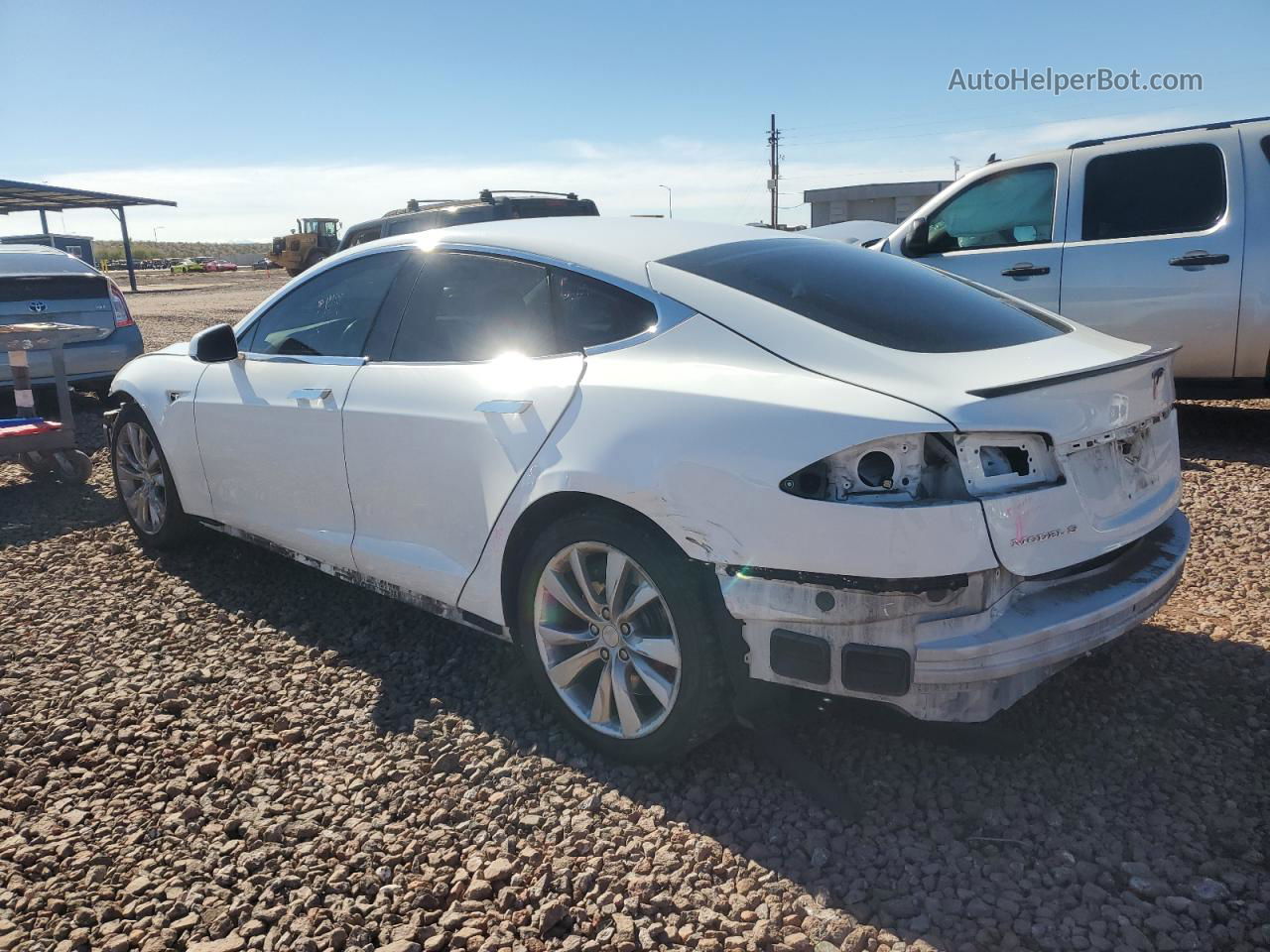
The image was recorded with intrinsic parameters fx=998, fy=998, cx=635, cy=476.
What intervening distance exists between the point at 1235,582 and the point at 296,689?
374 centimetres

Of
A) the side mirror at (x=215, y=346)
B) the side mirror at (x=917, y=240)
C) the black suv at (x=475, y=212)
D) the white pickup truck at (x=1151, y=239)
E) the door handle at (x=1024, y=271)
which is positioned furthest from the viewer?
the black suv at (x=475, y=212)

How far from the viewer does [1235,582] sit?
4.12 m

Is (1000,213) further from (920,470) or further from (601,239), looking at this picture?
(920,470)

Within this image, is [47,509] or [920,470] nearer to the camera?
[920,470]

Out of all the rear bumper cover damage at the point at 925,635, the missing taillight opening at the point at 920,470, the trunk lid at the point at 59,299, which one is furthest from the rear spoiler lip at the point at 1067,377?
the trunk lid at the point at 59,299

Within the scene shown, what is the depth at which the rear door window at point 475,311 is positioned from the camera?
318 cm

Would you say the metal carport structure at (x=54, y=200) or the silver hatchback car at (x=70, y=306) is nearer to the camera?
the silver hatchback car at (x=70, y=306)

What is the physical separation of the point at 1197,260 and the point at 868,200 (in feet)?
110

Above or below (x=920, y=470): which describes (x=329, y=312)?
above

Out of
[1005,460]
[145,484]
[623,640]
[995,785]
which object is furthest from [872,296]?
[145,484]

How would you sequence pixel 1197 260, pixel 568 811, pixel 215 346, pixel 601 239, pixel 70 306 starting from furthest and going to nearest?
pixel 70 306 < pixel 1197 260 < pixel 215 346 < pixel 601 239 < pixel 568 811

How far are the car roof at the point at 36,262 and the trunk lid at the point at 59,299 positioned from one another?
0.11 metres

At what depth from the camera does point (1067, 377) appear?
8.44 feet

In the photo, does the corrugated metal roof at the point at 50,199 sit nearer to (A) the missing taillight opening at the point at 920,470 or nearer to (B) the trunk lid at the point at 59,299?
(B) the trunk lid at the point at 59,299
